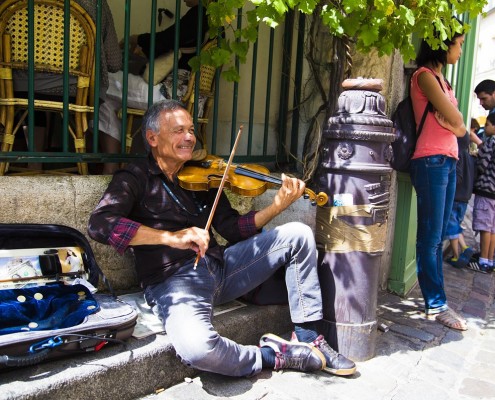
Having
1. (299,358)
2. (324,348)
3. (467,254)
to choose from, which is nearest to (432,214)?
(324,348)

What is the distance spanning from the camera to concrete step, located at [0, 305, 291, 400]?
2066 mm

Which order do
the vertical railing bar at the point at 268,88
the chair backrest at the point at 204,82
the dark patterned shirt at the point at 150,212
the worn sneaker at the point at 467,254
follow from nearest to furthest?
the dark patterned shirt at the point at 150,212 < the chair backrest at the point at 204,82 < the vertical railing bar at the point at 268,88 < the worn sneaker at the point at 467,254

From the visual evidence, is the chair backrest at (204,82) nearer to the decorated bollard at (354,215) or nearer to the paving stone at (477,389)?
the decorated bollard at (354,215)

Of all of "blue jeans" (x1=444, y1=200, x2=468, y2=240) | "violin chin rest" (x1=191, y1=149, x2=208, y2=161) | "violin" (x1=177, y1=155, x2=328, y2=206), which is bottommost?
"blue jeans" (x1=444, y1=200, x2=468, y2=240)

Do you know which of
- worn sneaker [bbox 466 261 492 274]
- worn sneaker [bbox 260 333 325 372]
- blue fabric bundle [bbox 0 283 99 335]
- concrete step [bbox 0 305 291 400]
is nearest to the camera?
concrete step [bbox 0 305 291 400]

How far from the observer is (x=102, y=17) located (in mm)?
3244

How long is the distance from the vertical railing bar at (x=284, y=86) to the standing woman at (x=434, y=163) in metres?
1.08

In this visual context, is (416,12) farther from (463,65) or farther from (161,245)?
(463,65)

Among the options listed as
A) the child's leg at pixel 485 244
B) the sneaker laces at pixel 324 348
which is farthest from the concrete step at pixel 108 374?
the child's leg at pixel 485 244

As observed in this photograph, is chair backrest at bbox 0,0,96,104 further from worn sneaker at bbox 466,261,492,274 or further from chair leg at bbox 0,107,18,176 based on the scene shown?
worn sneaker at bbox 466,261,492,274

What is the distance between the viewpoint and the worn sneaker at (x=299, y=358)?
2713mm

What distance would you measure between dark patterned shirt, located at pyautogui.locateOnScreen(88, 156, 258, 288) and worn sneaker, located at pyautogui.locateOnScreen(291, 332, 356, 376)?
0.69 meters

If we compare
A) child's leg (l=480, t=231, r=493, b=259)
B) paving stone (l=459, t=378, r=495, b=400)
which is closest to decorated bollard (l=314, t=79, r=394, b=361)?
paving stone (l=459, t=378, r=495, b=400)

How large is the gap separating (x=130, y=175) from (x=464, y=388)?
6.55 ft
